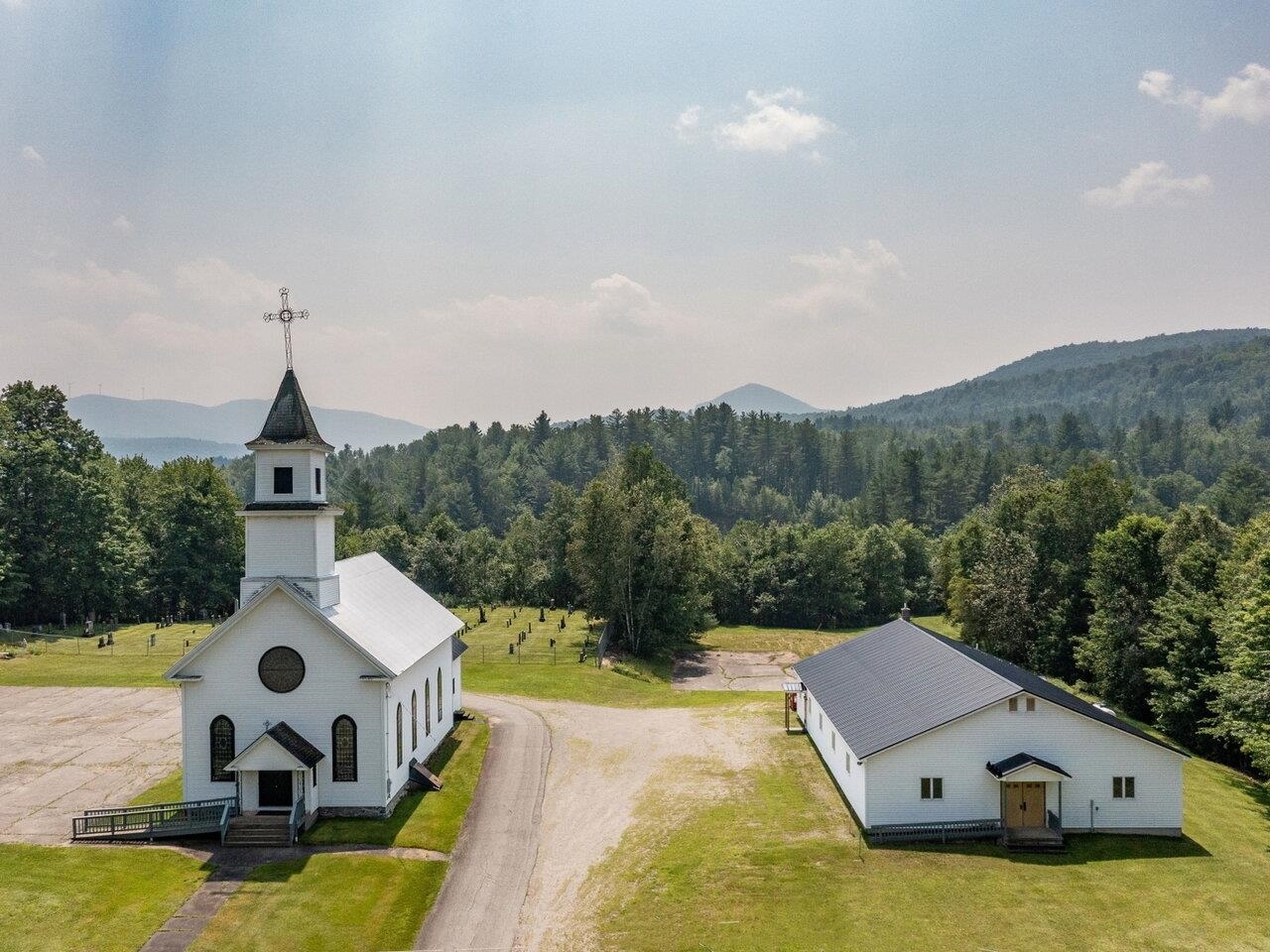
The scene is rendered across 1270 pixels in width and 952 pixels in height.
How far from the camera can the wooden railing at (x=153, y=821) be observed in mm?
25531

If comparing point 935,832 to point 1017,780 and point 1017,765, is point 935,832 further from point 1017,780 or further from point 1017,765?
point 1017,765

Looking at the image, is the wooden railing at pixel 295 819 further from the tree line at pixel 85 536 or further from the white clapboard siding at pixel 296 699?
the tree line at pixel 85 536

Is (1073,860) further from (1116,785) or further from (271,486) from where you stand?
(271,486)

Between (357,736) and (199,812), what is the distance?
4960 millimetres

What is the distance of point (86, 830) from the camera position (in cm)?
2547

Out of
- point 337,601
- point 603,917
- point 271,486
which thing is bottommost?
point 603,917

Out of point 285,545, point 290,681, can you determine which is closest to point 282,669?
point 290,681

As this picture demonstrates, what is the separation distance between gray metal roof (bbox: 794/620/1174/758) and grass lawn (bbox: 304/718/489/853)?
1316cm

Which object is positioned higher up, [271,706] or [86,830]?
[271,706]

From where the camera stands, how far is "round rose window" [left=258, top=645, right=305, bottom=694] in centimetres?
2730

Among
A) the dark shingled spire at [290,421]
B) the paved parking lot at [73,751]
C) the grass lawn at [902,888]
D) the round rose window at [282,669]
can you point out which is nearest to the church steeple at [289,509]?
the dark shingled spire at [290,421]

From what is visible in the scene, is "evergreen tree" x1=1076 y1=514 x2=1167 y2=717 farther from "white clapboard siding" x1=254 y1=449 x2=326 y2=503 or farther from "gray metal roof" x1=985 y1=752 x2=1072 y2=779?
"white clapboard siding" x1=254 y1=449 x2=326 y2=503

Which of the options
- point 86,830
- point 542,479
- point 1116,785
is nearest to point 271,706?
point 86,830

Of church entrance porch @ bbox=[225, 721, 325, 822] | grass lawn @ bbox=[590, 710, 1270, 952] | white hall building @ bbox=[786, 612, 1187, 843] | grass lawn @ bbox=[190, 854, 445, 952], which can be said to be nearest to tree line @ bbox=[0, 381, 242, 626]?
church entrance porch @ bbox=[225, 721, 325, 822]
